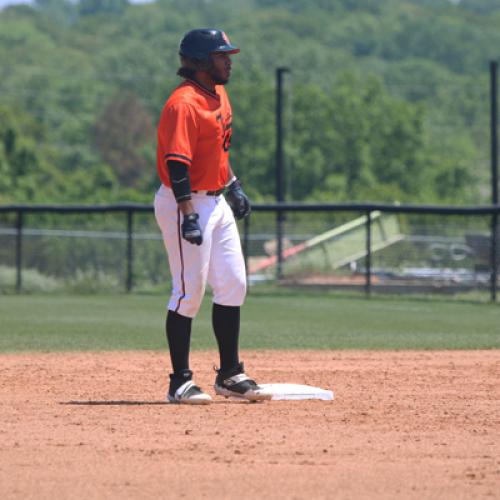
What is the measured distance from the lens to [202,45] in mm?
7535

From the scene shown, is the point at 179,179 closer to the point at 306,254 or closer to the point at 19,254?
the point at 19,254

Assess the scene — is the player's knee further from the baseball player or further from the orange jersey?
the orange jersey

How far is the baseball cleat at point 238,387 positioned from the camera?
764 centimetres

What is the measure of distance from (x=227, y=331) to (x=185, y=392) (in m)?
0.49

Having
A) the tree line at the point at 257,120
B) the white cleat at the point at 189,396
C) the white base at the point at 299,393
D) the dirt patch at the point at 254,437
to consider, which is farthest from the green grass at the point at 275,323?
the tree line at the point at 257,120

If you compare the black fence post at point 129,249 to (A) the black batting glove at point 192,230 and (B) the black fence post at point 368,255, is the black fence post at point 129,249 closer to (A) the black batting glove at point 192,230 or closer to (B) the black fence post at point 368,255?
(B) the black fence post at point 368,255

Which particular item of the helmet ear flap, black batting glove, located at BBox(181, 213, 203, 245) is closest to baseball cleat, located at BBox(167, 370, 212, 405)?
black batting glove, located at BBox(181, 213, 203, 245)

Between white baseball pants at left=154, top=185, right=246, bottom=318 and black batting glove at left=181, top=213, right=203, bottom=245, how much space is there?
0.59ft

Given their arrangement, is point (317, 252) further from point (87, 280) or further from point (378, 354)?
point (378, 354)

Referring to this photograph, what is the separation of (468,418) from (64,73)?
163 meters

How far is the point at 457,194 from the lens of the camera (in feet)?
300

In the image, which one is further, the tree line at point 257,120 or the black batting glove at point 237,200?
the tree line at point 257,120

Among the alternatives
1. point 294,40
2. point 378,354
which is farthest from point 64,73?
point 378,354

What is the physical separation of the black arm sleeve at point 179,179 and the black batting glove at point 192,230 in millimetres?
112
